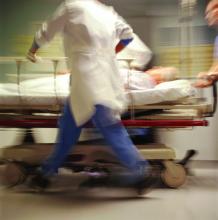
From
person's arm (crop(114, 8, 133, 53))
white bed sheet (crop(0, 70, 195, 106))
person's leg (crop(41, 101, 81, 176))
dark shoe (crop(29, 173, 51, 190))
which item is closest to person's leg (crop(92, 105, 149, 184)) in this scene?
person's leg (crop(41, 101, 81, 176))

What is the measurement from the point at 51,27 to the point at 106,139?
599mm

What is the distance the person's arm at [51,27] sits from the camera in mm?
1830

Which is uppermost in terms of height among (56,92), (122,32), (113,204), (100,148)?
(122,32)

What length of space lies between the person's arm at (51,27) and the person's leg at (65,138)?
32cm

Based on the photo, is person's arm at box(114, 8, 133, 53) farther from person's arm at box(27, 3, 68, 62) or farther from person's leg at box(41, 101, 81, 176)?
person's leg at box(41, 101, 81, 176)

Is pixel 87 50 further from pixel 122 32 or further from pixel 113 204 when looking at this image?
pixel 113 204

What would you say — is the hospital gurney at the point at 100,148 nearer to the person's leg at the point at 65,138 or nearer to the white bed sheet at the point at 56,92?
the white bed sheet at the point at 56,92

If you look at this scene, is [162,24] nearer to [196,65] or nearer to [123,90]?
[196,65]

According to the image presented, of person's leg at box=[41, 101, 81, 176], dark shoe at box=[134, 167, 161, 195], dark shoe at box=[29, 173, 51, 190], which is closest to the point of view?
person's leg at box=[41, 101, 81, 176]

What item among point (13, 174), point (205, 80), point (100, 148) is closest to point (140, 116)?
point (100, 148)

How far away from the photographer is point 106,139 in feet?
6.49

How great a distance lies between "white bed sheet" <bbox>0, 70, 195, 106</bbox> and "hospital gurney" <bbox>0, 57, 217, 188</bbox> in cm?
5

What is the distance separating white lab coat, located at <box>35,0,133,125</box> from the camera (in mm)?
1831

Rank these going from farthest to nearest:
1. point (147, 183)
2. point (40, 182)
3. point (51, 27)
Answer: point (40, 182) → point (147, 183) → point (51, 27)
